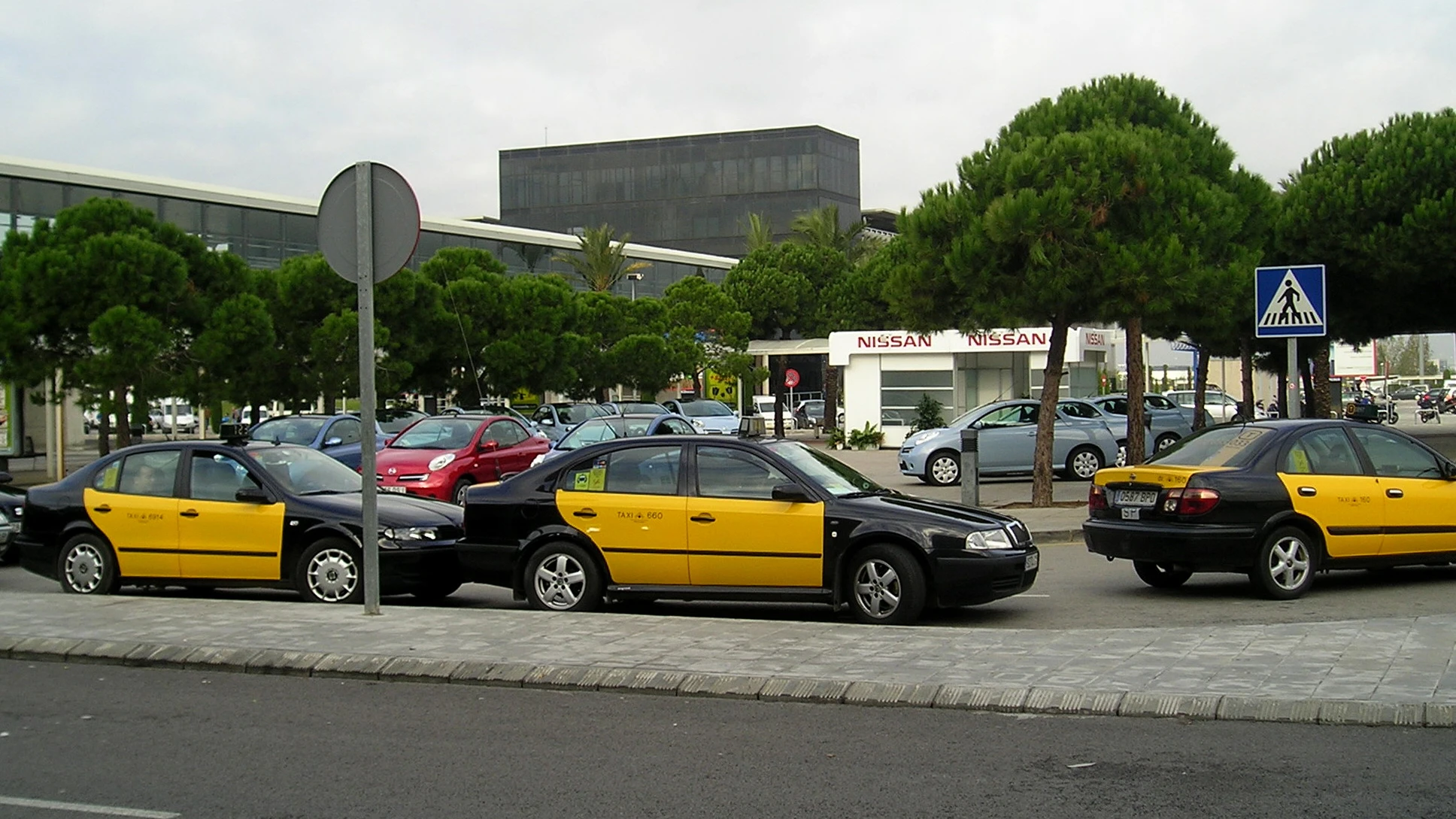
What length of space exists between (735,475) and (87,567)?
6.01 meters

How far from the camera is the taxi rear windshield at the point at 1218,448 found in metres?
11.6

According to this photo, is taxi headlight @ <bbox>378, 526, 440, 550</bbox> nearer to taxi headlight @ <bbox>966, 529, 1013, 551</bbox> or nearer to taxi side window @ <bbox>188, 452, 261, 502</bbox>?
taxi side window @ <bbox>188, 452, 261, 502</bbox>

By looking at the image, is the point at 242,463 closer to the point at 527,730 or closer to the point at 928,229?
the point at 527,730

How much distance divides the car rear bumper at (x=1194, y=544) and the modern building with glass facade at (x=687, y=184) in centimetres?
8575

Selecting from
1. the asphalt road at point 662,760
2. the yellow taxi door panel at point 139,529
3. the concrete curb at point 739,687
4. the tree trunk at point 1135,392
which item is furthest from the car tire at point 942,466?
the asphalt road at point 662,760

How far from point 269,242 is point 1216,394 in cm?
3680

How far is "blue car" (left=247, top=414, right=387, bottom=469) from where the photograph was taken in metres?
24.2

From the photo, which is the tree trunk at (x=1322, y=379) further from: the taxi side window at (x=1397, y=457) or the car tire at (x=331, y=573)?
the car tire at (x=331, y=573)

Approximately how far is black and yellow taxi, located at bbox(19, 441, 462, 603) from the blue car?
36.7 ft

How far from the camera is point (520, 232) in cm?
7312

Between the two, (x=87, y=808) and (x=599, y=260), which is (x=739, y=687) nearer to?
(x=87, y=808)

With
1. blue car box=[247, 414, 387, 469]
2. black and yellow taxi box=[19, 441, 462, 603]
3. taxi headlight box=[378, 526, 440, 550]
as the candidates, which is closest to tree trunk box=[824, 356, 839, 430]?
blue car box=[247, 414, 387, 469]

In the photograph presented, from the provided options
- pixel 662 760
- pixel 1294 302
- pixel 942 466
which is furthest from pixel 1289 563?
pixel 942 466

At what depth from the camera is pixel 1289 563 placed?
446 inches
